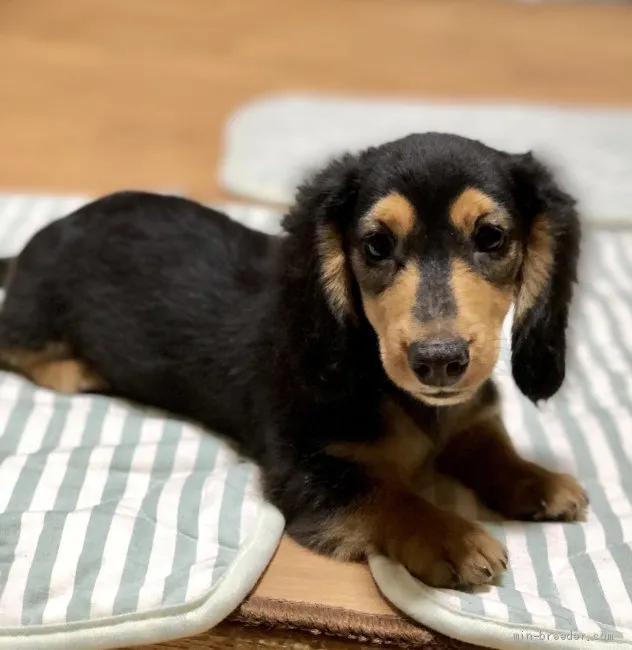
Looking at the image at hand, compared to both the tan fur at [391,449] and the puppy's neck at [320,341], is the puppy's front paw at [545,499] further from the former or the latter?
the puppy's neck at [320,341]

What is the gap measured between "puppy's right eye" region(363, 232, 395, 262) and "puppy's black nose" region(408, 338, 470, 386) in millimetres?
196

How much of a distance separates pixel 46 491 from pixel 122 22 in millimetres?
3428

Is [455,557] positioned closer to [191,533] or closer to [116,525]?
[191,533]

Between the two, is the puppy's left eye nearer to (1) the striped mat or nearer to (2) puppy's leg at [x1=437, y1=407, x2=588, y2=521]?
(1) the striped mat

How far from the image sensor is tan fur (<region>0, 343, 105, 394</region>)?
6.05 feet

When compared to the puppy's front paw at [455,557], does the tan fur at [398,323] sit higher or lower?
higher

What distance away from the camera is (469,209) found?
1.31 metres

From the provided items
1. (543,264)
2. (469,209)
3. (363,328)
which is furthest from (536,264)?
(363,328)

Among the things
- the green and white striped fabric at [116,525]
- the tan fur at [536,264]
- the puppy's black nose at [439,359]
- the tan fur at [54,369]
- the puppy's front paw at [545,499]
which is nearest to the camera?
the puppy's black nose at [439,359]

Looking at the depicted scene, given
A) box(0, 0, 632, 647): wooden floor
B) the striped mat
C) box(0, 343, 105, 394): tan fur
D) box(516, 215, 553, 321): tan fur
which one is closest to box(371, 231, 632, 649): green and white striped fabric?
the striped mat

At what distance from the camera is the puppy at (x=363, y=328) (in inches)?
51.5

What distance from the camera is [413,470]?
1.56 m

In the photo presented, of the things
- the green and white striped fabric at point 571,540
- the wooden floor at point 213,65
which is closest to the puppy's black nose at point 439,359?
the green and white striped fabric at point 571,540

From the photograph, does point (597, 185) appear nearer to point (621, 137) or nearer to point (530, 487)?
point (621, 137)
